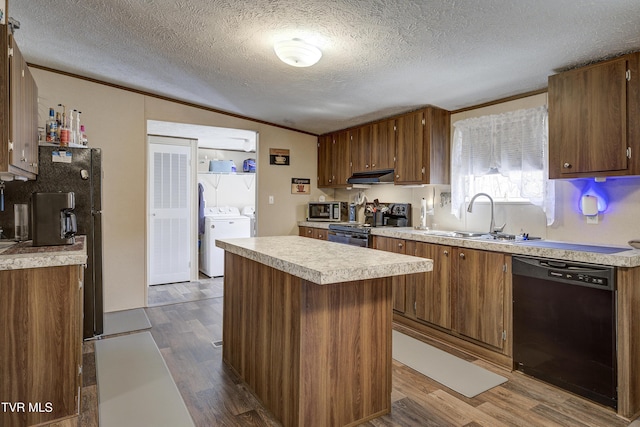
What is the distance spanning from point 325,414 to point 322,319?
0.49 m

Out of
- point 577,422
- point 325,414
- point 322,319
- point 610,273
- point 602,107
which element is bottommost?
point 577,422

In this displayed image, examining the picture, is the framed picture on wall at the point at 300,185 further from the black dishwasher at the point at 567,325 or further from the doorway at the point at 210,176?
the black dishwasher at the point at 567,325

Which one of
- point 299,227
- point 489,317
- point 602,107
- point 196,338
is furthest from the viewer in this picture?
point 299,227

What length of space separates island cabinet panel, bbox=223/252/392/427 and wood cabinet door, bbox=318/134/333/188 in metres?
3.32

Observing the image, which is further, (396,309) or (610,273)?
(396,309)

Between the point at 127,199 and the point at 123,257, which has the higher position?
the point at 127,199

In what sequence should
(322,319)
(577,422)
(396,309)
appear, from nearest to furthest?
1. (322,319)
2. (577,422)
3. (396,309)

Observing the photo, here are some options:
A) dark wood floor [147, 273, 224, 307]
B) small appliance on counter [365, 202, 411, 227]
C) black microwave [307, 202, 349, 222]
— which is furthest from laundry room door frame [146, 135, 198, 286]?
small appliance on counter [365, 202, 411, 227]

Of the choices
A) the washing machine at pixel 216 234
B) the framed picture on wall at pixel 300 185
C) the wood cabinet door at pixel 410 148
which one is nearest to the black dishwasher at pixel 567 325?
the wood cabinet door at pixel 410 148

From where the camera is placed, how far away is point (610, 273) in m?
2.13

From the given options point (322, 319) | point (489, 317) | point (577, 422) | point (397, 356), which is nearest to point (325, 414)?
point (322, 319)

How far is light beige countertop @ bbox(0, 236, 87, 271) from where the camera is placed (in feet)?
6.14

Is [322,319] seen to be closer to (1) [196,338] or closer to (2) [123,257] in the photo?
(1) [196,338]

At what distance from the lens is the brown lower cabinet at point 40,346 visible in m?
1.90
